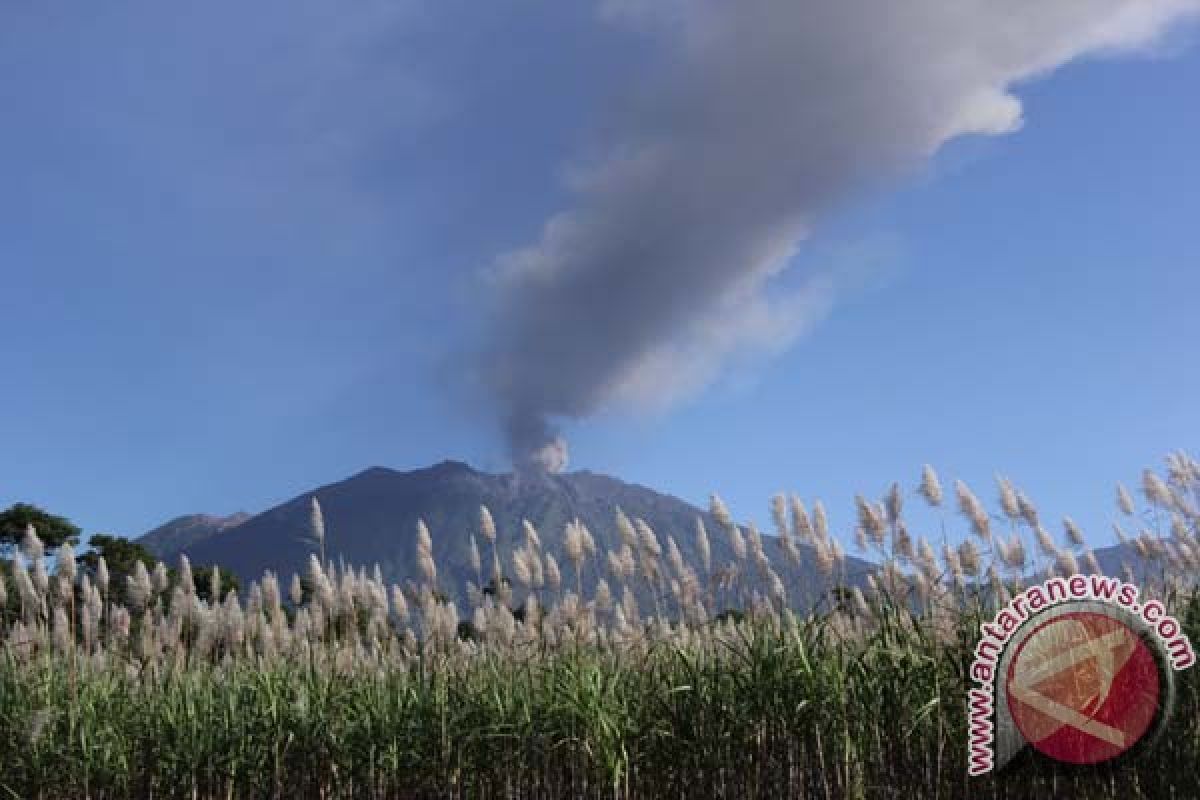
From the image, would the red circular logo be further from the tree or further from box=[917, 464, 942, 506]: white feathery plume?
the tree

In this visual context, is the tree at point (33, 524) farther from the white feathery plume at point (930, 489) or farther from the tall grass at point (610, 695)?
the white feathery plume at point (930, 489)

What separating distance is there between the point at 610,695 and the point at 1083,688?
336 centimetres

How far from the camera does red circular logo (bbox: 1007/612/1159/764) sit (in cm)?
668

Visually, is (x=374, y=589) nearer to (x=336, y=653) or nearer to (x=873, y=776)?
(x=336, y=653)

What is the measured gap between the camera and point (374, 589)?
35.2 feet

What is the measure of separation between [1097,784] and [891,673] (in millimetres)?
1502

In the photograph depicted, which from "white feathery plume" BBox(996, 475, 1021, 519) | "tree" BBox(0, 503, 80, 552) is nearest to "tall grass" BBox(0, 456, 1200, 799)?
"white feathery plume" BBox(996, 475, 1021, 519)

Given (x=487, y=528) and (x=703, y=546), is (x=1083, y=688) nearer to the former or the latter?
(x=703, y=546)

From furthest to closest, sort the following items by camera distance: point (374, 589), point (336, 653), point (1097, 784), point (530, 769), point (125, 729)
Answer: point (374, 589) < point (336, 653) < point (125, 729) < point (530, 769) < point (1097, 784)

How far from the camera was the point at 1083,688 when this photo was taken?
6.83 m

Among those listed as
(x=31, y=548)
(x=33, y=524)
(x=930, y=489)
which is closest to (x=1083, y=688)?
(x=930, y=489)

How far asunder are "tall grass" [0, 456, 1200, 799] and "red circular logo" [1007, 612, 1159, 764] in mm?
199

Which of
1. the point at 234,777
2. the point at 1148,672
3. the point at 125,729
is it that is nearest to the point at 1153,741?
the point at 1148,672

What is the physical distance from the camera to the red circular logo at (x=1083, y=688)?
6684 mm
